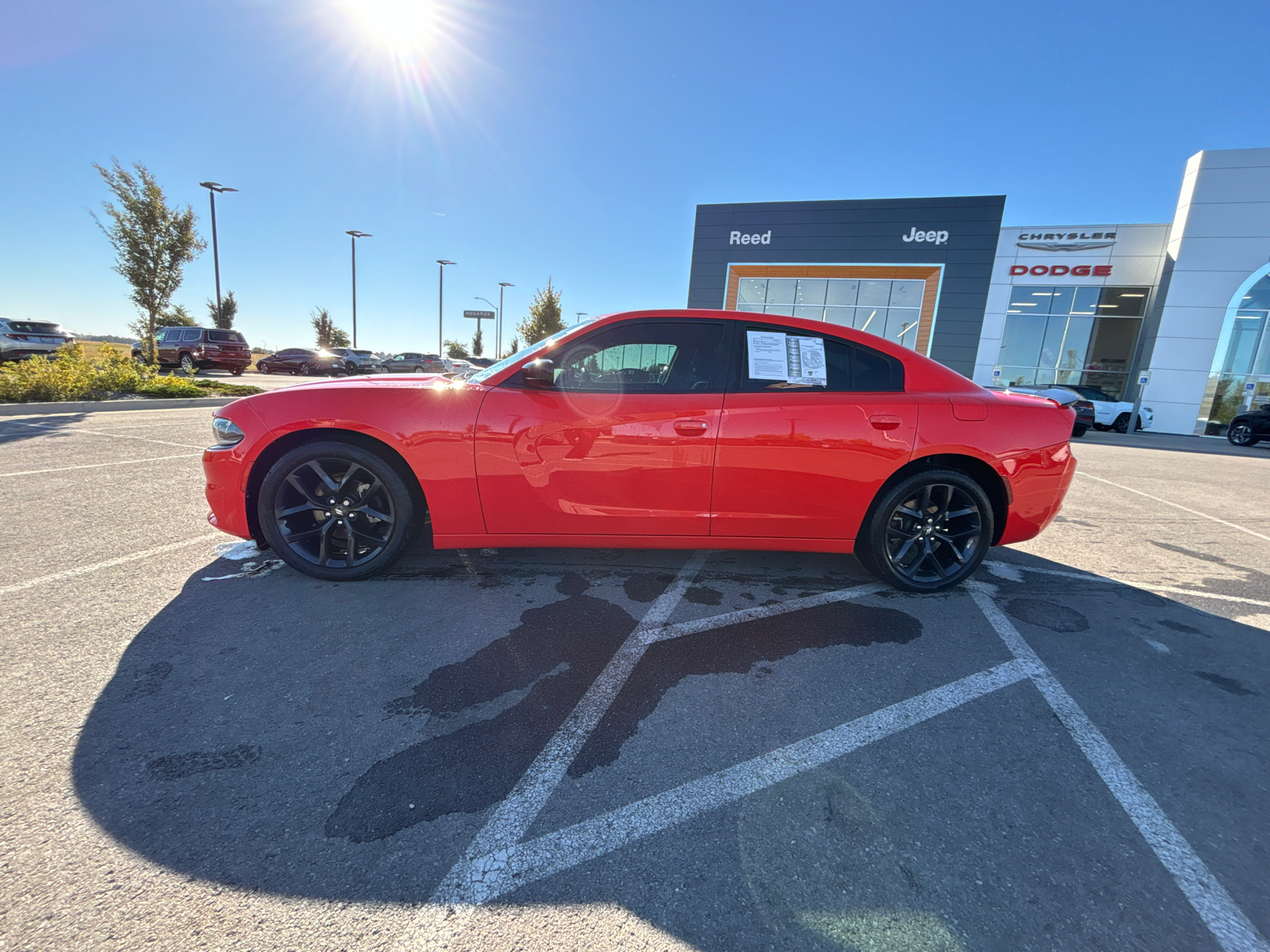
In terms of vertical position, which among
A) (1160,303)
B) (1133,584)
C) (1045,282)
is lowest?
(1133,584)

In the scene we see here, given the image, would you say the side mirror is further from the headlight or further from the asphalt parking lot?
the headlight

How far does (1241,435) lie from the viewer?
53.0 ft

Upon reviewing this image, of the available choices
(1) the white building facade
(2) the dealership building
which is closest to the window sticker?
(2) the dealership building

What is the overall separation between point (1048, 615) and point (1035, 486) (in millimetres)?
775

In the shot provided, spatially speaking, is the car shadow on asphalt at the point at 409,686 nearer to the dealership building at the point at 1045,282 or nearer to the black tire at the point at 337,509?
the black tire at the point at 337,509

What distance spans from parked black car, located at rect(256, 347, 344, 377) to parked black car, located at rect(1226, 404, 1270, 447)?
116 ft

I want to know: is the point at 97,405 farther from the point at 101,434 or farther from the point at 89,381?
the point at 101,434

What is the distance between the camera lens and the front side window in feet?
10.3

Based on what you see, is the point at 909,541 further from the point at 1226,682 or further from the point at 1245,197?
the point at 1245,197

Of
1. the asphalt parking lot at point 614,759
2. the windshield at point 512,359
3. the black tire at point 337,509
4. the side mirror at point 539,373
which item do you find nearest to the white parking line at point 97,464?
the asphalt parking lot at point 614,759

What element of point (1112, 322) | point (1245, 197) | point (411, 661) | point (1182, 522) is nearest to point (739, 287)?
point (1112, 322)

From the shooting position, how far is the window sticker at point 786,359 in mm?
3168

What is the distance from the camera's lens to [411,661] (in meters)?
2.42

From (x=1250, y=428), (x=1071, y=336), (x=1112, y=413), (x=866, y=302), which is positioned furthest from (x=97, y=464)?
(x=1071, y=336)
